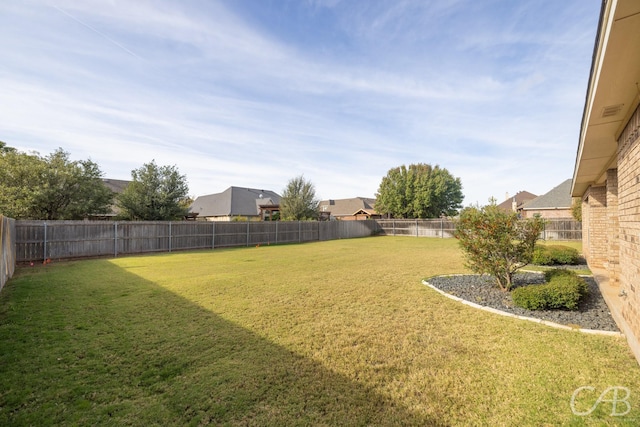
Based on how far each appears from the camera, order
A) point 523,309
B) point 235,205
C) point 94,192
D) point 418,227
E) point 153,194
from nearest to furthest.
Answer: point 523,309, point 94,192, point 153,194, point 418,227, point 235,205

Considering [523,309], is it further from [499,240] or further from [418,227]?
[418,227]

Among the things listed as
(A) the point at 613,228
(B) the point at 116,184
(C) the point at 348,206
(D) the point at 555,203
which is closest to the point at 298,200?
(B) the point at 116,184

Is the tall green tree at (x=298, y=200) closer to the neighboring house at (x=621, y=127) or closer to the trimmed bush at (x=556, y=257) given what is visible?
the trimmed bush at (x=556, y=257)

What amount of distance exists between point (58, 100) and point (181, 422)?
39.3 feet

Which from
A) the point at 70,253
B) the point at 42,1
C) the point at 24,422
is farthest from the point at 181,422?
the point at 70,253

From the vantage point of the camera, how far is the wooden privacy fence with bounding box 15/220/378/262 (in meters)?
11.7

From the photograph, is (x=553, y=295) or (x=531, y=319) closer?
(x=531, y=319)

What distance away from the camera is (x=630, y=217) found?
3559mm

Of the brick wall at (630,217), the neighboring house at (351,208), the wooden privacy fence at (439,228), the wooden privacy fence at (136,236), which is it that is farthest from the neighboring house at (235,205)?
the brick wall at (630,217)

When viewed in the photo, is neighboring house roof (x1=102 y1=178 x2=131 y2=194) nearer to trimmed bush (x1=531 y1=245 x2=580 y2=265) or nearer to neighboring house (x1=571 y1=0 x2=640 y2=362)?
trimmed bush (x1=531 y1=245 x2=580 y2=265)

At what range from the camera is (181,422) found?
2285 millimetres

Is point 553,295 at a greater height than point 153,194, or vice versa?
point 153,194

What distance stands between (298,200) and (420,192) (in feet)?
52.3

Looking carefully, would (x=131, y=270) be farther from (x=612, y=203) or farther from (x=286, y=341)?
(x=612, y=203)
